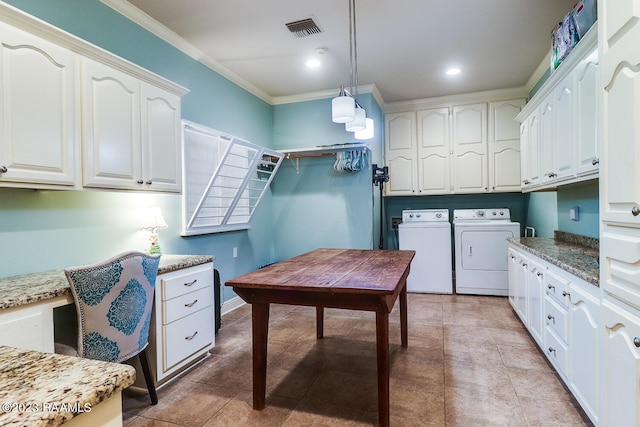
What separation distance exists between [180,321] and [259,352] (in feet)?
2.25

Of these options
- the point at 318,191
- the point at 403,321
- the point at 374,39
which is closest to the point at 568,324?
the point at 403,321

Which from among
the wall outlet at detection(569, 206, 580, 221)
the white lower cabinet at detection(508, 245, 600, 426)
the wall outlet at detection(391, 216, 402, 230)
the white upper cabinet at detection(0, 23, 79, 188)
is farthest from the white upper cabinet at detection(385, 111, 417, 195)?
the white upper cabinet at detection(0, 23, 79, 188)

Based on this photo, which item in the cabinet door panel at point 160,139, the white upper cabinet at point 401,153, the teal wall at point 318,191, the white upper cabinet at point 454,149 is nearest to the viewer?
the cabinet door panel at point 160,139

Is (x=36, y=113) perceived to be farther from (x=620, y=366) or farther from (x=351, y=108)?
(x=620, y=366)

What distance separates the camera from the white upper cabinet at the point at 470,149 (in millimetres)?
4504

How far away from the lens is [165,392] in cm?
213

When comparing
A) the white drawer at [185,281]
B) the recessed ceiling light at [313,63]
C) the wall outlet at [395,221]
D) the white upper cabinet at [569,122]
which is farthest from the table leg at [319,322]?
the wall outlet at [395,221]

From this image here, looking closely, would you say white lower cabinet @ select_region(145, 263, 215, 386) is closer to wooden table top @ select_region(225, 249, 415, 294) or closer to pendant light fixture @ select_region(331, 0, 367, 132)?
wooden table top @ select_region(225, 249, 415, 294)

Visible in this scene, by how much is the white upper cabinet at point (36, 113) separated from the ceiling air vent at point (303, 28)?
167cm

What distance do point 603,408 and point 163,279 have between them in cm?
238

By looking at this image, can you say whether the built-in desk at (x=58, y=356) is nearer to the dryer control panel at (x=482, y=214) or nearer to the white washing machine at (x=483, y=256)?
the white washing machine at (x=483, y=256)

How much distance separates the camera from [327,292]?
5.46 feet

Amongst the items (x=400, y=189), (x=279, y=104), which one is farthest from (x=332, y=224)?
(x=279, y=104)

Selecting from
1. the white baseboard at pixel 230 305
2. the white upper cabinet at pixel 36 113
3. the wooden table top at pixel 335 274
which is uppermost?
the white upper cabinet at pixel 36 113
